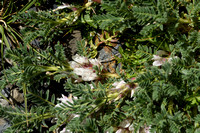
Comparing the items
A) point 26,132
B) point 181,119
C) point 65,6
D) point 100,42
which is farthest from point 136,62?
point 26,132

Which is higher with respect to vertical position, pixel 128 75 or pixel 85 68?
pixel 85 68

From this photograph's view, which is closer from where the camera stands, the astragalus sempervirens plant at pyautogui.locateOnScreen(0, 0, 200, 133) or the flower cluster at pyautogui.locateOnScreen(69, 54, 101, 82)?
the astragalus sempervirens plant at pyautogui.locateOnScreen(0, 0, 200, 133)

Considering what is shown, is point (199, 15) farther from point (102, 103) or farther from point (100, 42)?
point (102, 103)

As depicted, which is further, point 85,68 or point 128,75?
point 128,75

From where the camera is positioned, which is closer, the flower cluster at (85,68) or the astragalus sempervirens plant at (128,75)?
the astragalus sempervirens plant at (128,75)
